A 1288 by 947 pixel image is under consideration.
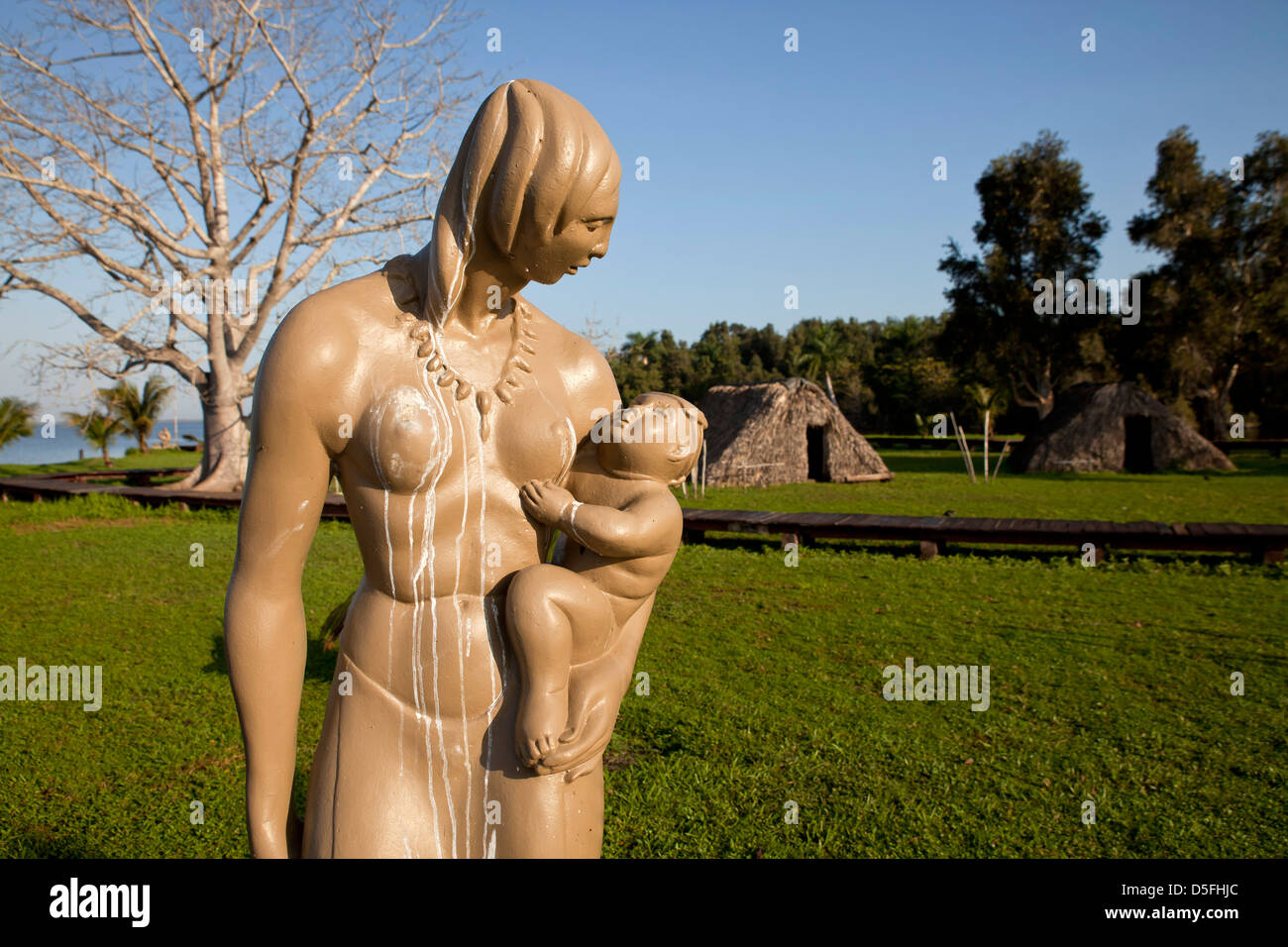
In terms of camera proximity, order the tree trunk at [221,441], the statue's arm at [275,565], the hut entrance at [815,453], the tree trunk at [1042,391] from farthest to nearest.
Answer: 1. the tree trunk at [1042,391]
2. the hut entrance at [815,453]
3. the tree trunk at [221,441]
4. the statue's arm at [275,565]

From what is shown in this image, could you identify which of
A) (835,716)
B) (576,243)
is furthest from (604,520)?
(835,716)

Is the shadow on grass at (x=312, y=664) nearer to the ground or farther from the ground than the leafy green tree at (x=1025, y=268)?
nearer to the ground

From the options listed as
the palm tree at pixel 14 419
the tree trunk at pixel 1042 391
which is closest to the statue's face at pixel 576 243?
the palm tree at pixel 14 419

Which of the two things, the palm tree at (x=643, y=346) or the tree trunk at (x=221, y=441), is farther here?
the palm tree at (x=643, y=346)

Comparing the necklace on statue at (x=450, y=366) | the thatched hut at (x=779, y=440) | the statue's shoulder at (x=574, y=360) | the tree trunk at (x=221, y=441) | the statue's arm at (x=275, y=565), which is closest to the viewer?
the statue's arm at (x=275, y=565)

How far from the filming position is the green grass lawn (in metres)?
3.89

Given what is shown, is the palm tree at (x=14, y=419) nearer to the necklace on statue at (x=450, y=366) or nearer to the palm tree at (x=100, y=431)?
the palm tree at (x=100, y=431)

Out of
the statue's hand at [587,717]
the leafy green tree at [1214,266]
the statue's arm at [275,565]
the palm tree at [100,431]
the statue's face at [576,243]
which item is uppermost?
the leafy green tree at [1214,266]

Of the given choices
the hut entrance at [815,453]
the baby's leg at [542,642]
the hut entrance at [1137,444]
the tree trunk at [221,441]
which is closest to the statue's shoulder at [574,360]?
the baby's leg at [542,642]

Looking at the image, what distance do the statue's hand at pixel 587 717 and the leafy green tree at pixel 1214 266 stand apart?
1085 inches

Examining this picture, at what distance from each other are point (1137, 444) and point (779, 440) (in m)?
9.86

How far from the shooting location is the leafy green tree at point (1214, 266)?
77.7ft

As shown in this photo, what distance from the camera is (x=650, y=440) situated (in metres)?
1.61
